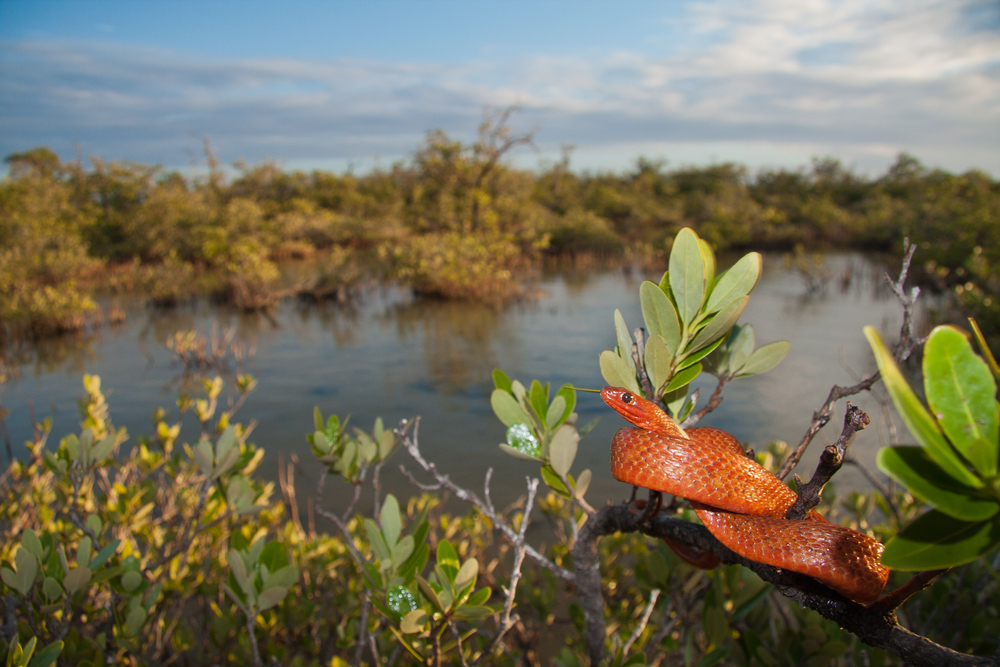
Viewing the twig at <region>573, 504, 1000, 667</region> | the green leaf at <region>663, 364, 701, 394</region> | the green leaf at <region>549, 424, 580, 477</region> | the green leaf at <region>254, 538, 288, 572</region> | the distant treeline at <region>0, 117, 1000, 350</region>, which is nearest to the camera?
the twig at <region>573, 504, 1000, 667</region>

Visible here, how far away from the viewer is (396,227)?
33.1 m

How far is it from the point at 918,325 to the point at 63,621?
13.9 meters

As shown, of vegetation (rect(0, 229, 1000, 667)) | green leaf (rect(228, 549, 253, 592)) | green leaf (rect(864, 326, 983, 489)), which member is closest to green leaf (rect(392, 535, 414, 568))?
vegetation (rect(0, 229, 1000, 667))

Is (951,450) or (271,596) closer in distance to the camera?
(951,450)

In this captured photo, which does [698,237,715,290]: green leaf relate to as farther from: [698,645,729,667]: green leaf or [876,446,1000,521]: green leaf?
[698,645,729,667]: green leaf

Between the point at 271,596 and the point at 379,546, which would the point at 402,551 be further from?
the point at 271,596

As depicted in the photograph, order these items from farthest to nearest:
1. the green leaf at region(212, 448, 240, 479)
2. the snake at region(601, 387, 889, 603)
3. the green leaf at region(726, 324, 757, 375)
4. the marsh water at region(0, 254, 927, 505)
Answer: the marsh water at region(0, 254, 927, 505)
the green leaf at region(212, 448, 240, 479)
the green leaf at region(726, 324, 757, 375)
the snake at region(601, 387, 889, 603)

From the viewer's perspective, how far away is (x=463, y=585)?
4.03ft

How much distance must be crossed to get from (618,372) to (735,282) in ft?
0.86

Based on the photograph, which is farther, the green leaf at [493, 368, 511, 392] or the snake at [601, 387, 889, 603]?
the green leaf at [493, 368, 511, 392]

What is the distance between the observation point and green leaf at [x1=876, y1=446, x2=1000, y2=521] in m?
0.52

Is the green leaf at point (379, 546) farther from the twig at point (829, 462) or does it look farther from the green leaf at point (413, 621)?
the twig at point (829, 462)

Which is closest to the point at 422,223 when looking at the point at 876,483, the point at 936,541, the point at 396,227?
the point at 396,227

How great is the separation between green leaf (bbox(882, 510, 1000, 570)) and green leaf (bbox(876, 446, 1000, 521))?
29mm
